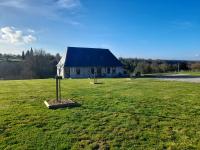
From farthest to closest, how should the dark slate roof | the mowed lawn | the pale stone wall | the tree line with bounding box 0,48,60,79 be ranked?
the tree line with bounding box 0,48,60,79 < the dark slate roof < the pale stone wall < the mowed lawn

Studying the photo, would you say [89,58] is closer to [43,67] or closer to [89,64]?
[89,64]

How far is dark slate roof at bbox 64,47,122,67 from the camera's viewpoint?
3688 centimetres

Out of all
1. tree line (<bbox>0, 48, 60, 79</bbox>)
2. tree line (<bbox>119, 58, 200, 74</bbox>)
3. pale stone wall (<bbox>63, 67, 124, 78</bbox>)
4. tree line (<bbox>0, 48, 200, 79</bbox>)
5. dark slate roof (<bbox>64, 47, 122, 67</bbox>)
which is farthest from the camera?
tree line (<bbox>0, 48, 60, 79</bbox>)

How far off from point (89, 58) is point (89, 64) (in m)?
1.38

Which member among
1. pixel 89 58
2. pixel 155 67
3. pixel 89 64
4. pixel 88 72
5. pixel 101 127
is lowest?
pixel 101 127

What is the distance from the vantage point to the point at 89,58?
38.3 m

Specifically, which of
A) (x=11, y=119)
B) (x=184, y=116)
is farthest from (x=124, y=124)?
(x=11, y=119)

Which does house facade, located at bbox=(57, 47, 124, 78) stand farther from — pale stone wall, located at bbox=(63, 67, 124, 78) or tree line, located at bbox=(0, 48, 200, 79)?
tree line, located at bbox=(0, 48, 200, 79)

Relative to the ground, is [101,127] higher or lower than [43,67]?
lower

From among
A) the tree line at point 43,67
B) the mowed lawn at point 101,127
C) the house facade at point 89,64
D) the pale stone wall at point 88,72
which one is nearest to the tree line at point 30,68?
the tree line at point 43,67

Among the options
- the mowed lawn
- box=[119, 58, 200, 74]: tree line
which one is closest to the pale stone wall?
box=[119, 58, 200, 74]: tree line

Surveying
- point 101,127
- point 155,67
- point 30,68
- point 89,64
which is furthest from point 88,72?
point 101,127

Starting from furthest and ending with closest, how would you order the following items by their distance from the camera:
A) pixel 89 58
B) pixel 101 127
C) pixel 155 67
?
1. pixel 155 67
2. pixel 89 58
3. pixel 101 127

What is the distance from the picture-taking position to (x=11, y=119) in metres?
6.18
